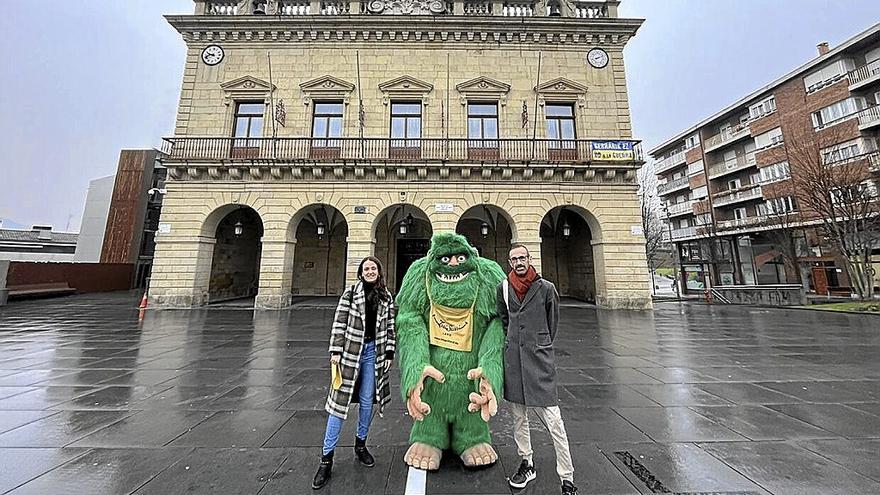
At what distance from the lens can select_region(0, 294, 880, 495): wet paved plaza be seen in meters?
2.44

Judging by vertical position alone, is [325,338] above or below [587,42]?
below

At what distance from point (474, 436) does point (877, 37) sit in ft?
121

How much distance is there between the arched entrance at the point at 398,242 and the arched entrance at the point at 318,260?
7.57 ft

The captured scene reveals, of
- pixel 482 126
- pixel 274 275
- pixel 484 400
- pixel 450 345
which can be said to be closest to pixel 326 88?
pixel 482 126

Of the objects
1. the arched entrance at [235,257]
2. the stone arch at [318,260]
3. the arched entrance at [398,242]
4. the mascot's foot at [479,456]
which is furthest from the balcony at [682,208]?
the mascot's foot at [479,456]

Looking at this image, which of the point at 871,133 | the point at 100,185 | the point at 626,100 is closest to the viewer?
the point at 626,100

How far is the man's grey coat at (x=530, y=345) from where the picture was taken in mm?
2393

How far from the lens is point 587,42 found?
15.5 meters

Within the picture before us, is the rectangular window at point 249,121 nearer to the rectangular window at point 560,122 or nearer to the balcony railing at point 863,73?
the rectangular window at point 560,122

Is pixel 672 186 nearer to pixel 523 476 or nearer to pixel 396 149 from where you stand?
pixel 396 149

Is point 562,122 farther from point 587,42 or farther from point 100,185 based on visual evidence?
point 100,185

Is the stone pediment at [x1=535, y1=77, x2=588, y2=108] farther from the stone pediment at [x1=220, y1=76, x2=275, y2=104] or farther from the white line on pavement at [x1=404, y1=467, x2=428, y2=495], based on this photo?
the white line on pavement at [x1=404, y1=467, x2=428, y2=495]

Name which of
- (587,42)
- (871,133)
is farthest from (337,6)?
(871,133)

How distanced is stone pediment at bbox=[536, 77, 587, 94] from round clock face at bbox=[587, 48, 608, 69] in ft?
4.25
